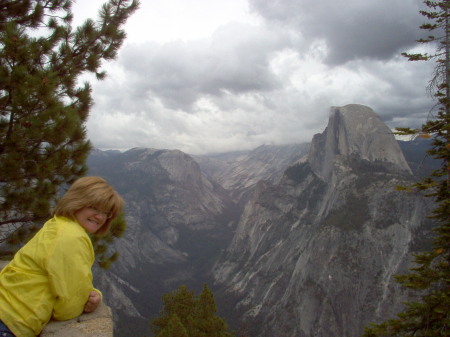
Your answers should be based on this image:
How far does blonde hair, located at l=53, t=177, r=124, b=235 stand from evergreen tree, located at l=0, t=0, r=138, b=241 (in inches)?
178

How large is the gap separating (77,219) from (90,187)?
1.66 ft

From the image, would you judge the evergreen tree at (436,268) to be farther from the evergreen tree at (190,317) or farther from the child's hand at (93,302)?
the evergreen tree at (190,317)

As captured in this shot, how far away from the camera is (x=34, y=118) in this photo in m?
8.23

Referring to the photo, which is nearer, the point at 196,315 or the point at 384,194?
the point at 196,315

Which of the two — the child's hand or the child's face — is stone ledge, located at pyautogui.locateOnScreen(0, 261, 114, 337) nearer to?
the child's hand

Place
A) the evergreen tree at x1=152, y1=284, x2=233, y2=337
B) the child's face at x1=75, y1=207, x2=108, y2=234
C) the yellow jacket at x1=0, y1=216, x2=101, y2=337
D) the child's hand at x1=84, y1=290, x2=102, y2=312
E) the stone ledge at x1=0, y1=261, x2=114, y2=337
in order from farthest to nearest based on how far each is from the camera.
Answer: the evergreen tree at x1=152, y1=284, x2=233, y2=337 < the child's hand at x1=84, y1=290, x2=102, y2=312 < the child's face at x1=75, y1=207, x2=108, y2=234 < the stone ledge at x1=0, y1=261, x2=114, y2=337 < the yellow jacket at x1=0, y1=216, x2=101, y2=337

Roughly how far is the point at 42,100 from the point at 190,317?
27.9 meters

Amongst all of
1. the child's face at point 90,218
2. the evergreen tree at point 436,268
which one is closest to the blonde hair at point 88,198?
the child's face at point 90,218

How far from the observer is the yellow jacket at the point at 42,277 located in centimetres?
420

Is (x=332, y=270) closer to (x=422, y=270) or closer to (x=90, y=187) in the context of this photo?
(x=422, y=270)

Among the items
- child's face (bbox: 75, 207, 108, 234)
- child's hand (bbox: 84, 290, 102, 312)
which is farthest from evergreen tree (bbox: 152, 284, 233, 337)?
child's face (bbox: 75, 207, 108, 234)

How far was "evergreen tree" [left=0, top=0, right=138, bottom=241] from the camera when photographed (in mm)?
8062

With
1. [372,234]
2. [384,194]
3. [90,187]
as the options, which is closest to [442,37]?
[90,187]

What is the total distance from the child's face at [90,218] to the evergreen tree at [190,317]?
80.3ft
